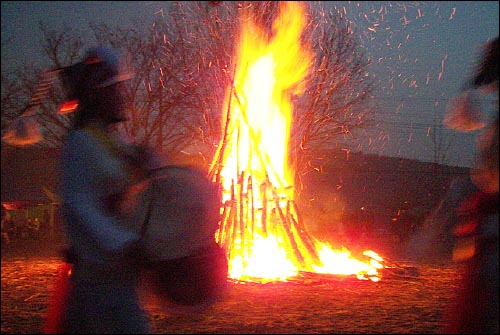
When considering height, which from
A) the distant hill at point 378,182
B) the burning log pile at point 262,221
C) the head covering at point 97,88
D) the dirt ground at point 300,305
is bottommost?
the dirt ground at point 300,305

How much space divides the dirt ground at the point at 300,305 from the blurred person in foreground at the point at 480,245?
1952 millimetres

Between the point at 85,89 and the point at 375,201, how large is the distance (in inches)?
1018

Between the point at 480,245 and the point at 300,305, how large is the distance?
4.18 metres

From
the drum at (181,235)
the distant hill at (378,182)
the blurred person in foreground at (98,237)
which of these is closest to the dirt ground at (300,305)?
the drum at (181,235)

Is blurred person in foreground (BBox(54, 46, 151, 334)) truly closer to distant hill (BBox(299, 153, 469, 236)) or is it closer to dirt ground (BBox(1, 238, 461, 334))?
dirt ground (BBox(1, 238, 461, 334))

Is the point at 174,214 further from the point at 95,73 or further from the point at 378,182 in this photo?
the point at 378,182

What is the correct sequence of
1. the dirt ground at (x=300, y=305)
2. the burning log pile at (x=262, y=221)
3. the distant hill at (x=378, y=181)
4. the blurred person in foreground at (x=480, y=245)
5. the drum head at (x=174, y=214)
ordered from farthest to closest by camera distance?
the distant hill at (x=378, y=181)
the burning log pile at (x=262, y=221)
the dirt ground at (x=300, y=305)
the blurred person in foreground at (x=480, y=245)
the drum head at (x=174, y=214)

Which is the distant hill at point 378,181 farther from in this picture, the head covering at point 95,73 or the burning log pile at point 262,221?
the head covering at point 95,73

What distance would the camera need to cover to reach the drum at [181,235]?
81.1 inches

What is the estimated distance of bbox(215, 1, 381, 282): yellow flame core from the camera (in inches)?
354

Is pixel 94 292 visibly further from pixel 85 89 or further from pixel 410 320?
pixel 410 320

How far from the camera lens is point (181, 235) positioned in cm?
209

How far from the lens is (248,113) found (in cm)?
922

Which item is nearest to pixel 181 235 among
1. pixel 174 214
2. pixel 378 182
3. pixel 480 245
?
pixel 174 214
